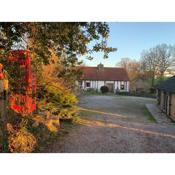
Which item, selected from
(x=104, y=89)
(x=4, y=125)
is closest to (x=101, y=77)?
(x=104, y=89)

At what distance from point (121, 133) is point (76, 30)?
245cm

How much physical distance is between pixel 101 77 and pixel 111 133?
2.22m

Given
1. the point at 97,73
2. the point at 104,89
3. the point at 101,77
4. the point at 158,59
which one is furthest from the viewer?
the point at 104,89

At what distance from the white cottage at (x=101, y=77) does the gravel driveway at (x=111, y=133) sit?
381 millimetres

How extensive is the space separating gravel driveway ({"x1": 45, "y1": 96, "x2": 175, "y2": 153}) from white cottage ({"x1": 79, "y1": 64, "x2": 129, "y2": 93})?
0.38m

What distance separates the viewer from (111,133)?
5.79 m

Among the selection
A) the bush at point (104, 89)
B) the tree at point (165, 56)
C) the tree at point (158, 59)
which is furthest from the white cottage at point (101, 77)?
the tree at point (165, 56)

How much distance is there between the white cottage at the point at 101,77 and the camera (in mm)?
5770

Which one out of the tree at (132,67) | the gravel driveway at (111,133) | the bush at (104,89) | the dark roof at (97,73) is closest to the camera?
the gravel driveway at (111,133)

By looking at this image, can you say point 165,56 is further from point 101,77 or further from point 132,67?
point 101,77

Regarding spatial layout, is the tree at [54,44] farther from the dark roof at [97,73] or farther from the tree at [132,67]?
the tree at [132,67]

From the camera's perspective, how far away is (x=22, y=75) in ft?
15.8
